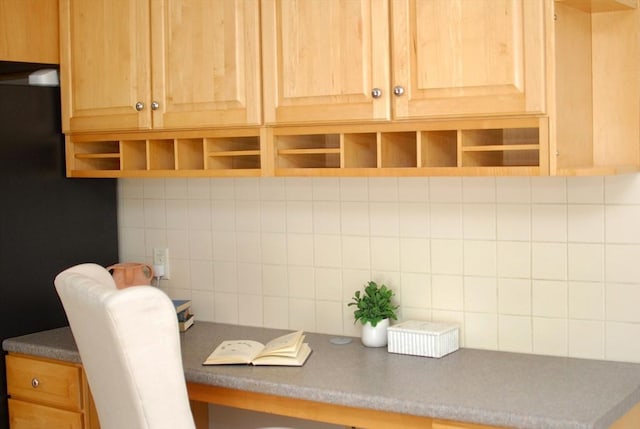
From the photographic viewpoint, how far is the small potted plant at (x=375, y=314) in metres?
2.93

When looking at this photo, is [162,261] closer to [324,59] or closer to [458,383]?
[324,59]

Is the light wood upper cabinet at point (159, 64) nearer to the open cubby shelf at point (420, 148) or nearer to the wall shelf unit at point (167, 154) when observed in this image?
the wall shelf unit at point (167, 154)

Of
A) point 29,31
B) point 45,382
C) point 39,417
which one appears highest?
point 29,31

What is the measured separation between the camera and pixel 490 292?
285 centimetres

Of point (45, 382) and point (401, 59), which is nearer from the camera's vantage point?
point (401, 59)

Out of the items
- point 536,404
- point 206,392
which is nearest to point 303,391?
point 206,392

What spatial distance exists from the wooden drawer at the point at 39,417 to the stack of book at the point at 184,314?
48 cm

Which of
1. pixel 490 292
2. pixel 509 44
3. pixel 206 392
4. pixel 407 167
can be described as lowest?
pixel 206 392

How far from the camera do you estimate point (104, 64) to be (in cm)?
321

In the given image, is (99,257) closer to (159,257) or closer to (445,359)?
(159,257)

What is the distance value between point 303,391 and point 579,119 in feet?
3.54

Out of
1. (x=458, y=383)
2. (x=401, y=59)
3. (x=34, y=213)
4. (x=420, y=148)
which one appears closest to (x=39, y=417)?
(x=34, y=213)

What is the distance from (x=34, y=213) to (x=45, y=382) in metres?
0.62

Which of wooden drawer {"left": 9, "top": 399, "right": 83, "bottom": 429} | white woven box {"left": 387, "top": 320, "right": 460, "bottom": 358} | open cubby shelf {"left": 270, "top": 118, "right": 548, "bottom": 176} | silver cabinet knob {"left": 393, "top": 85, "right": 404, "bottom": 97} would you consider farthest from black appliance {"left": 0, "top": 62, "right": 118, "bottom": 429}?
silver cabinet knob {"left": 393, "top": 85, "right": 404, "bottom": 97}
